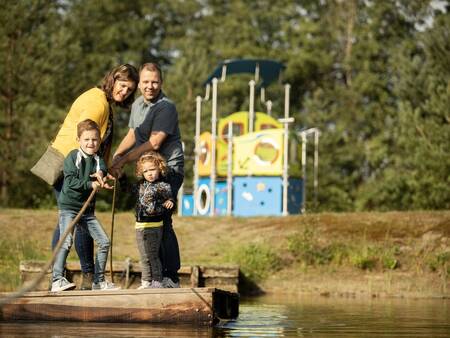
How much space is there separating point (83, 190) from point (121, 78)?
952 mm

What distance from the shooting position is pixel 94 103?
28.4ft

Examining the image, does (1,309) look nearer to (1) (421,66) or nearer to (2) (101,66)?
(1) (421,66)

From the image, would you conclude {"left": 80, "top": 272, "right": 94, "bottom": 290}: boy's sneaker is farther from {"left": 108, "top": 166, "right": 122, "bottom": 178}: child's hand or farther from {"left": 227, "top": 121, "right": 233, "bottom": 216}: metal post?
{"left": 227, "top": 121, "right": 233, "bottom": 216}: metal post

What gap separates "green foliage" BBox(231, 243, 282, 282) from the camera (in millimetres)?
13828

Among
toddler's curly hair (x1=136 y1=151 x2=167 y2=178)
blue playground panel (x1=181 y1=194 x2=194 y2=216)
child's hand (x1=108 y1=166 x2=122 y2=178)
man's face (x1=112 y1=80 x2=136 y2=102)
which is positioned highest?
man's face (x1=112 y1=80 x2=136 y2=102)

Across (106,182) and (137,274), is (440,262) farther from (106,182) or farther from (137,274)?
(106,182)

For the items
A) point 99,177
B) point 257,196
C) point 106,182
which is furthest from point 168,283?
point 257,196

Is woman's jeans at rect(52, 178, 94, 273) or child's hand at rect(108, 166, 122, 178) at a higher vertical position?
child's hand at rect(108, 166, 122, 178)

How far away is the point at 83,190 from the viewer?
848cm

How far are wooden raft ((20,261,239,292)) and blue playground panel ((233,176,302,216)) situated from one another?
854 centimetres

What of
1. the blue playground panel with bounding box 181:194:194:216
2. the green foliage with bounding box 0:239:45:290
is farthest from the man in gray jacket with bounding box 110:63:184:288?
the blue playground panel with bounding box 181:194:194:216

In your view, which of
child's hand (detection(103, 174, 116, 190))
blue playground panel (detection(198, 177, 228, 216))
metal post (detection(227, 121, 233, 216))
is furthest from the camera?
blue playground panel (detection(198, 177, 228, 216))

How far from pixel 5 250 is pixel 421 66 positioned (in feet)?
58.0

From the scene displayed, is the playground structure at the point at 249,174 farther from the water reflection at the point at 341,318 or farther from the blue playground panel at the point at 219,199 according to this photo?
the water reflection at the point at 341,318
